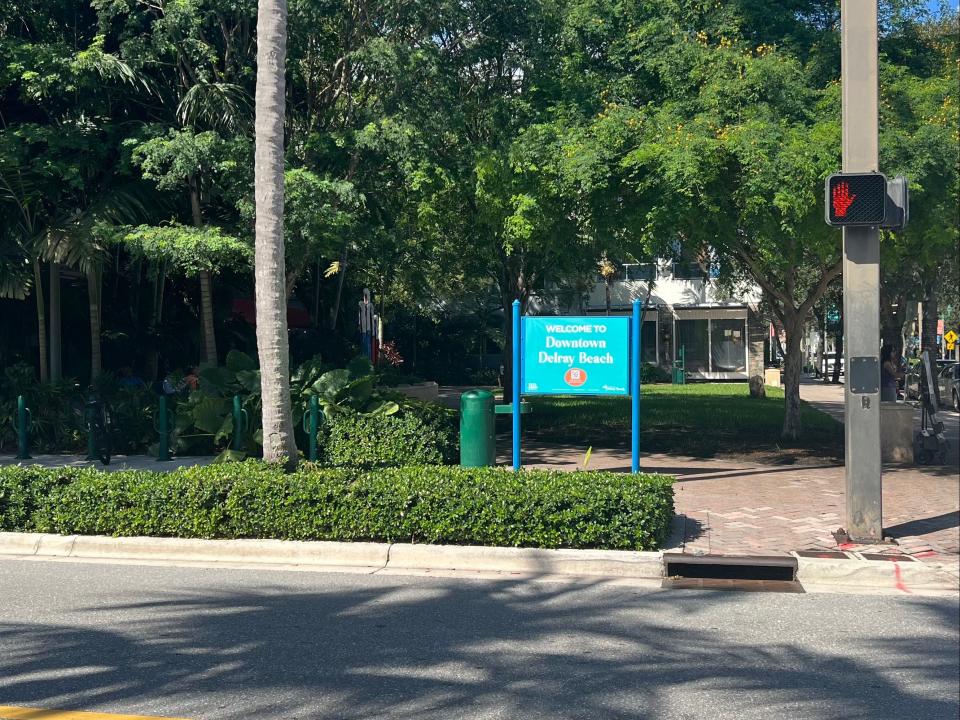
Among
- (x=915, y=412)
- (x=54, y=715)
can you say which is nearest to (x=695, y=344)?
(x=915, y=412)

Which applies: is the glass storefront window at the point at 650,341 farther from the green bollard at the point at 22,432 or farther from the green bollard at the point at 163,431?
the green bollard at the point at 22,432

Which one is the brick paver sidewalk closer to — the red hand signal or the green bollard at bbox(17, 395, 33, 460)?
the red hand signal

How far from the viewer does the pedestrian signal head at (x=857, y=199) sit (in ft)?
28.3

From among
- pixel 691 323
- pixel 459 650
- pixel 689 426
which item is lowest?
pixel 459 650

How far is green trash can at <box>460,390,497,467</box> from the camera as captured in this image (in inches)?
491

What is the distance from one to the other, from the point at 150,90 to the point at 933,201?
11.0 meters

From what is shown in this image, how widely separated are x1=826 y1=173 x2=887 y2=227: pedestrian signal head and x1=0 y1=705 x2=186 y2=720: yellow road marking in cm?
668

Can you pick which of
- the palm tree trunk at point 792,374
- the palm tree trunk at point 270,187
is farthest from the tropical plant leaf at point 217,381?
the palm tree trunk at point 792,374

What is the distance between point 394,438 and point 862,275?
697 cm

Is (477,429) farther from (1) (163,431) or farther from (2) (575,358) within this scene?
(1) (163,431)

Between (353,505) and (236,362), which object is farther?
(236,362)

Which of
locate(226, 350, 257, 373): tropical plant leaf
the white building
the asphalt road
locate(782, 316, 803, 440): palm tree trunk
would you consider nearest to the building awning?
the white building

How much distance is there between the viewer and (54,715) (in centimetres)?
501

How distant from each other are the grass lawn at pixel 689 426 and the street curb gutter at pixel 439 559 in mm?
7879
